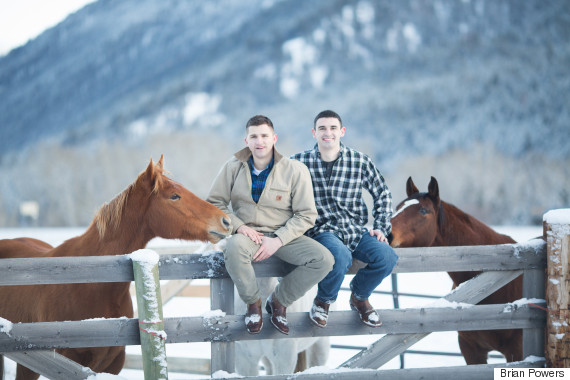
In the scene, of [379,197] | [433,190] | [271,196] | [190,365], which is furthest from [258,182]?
[190,365]

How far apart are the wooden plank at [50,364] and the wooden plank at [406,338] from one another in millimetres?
1450

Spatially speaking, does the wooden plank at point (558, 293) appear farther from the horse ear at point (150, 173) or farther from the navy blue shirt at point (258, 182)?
the horse ear at point (150, 173)

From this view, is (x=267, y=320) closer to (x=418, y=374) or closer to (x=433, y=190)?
(x=418, y=374)

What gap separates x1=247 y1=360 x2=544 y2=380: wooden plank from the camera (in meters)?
2.48

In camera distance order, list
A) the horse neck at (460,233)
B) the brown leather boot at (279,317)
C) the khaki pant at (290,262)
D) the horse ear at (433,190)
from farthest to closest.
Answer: the horse neck at (460,233) → the horse ear at (433,190) → the brown leather boot at (279,317) → the khaki pant at (290,262)

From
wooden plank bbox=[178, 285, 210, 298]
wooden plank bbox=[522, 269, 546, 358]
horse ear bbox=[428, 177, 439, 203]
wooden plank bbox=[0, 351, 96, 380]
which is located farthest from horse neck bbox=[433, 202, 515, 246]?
wooden plank bbox=[178, 285, 210, 298]

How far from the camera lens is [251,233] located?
237 centimetres

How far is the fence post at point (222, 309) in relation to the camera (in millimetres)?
2463

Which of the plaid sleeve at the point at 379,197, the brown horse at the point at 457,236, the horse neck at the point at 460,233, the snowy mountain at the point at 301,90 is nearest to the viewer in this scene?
the plaid sleeve at the point at 379,197

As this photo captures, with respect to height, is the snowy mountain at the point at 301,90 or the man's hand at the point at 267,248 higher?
the snowy mountain at the point at 301,90

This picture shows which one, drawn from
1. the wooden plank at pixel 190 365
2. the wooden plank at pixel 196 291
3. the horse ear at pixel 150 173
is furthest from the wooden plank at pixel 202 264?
the wooden plank at pixel 196 291

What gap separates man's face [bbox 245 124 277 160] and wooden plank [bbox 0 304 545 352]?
36.1 inches

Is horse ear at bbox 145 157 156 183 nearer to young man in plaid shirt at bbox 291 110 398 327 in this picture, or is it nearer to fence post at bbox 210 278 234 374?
fence post at bbox 210 278 234 374

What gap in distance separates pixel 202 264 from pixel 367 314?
0.94 metres
